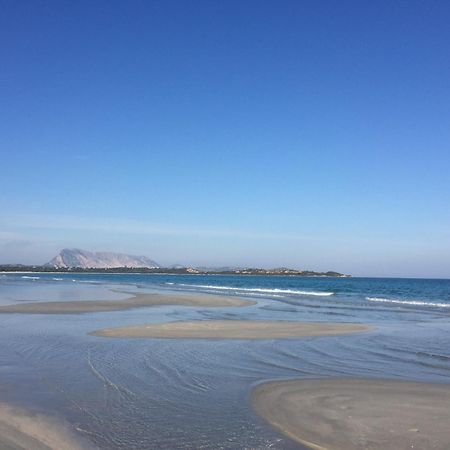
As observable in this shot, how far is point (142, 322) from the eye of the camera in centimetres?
2369

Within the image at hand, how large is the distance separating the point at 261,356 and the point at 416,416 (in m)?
6.38

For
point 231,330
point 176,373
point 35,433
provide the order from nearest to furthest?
point 35,433 < point 176,373 < point 231,330

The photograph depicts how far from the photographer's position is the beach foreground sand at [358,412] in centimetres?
750

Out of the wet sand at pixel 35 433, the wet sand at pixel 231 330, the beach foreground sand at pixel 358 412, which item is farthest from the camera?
the wet sand at pixel 231 330

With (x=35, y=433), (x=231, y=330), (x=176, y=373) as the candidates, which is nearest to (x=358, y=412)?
(x=176, y=373)

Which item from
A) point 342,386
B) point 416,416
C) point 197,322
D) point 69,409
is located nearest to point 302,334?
point 197,322

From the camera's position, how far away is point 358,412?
8.92 meters

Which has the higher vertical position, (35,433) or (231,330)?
(231,330)

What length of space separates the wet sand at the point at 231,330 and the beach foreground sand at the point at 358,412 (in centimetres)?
826

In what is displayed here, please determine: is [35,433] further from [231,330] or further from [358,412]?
[231,330]

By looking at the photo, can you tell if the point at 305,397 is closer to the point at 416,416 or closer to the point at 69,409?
the point at 416,416

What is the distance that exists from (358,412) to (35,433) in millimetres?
5320

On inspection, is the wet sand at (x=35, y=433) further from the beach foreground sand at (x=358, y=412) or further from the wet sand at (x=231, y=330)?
the wet sand at (x=231, y=330)

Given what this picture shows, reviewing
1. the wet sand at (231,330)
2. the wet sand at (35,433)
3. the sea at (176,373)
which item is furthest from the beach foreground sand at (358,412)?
the wet sand at (231,330)
